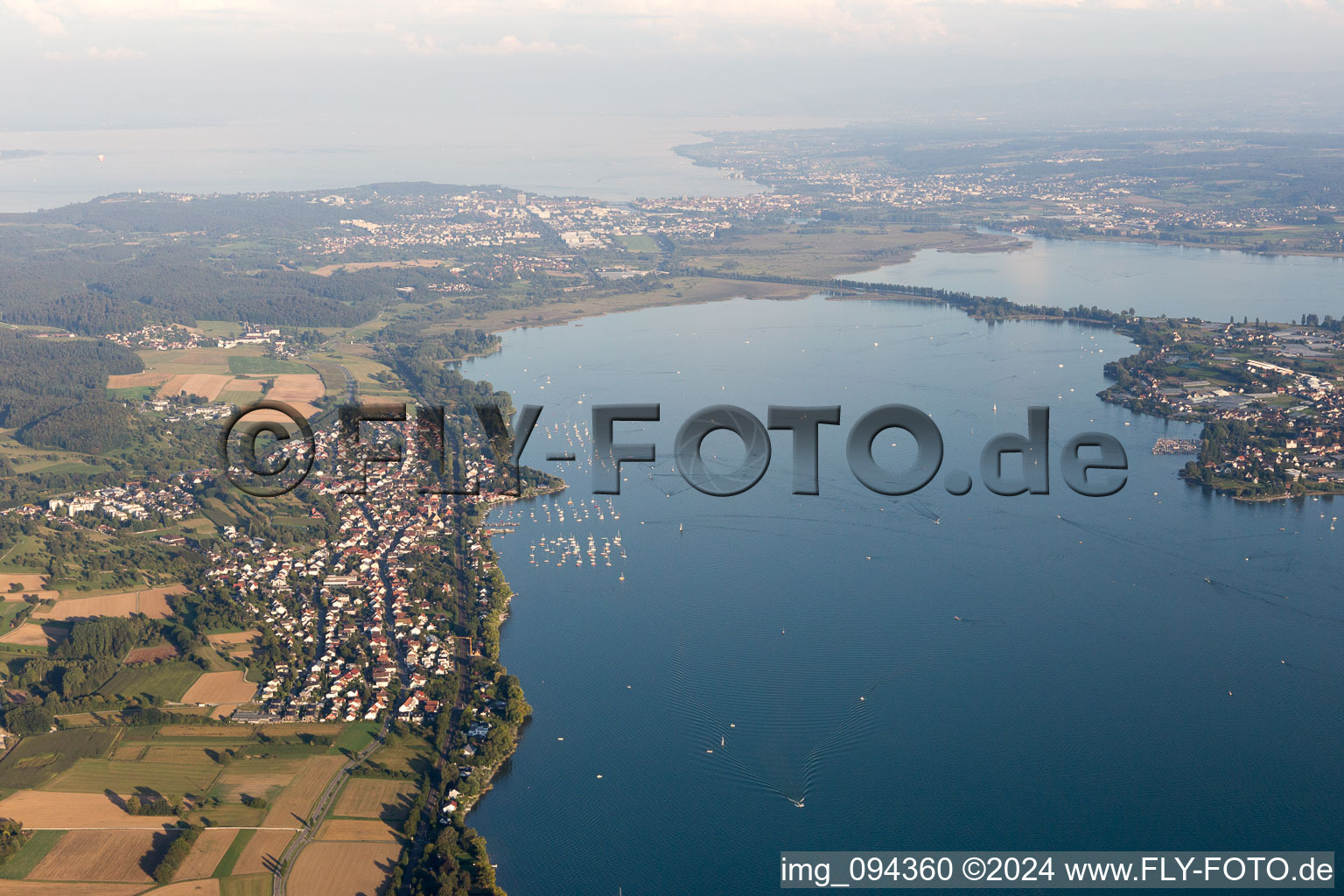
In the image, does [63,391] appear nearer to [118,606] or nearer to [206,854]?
[118,606]

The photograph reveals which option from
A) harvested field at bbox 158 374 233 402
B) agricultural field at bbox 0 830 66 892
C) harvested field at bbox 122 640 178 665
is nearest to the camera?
agricultural field at bbox 0 830 66 892

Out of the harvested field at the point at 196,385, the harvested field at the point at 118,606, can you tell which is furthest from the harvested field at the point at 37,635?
the harvested field at the point at 196,385

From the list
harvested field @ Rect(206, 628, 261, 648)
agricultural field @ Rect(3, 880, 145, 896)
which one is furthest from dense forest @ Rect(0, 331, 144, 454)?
agricultural field @ Rect(3, 880, 145, 896)

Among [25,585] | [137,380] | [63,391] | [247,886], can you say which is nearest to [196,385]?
[137,380]

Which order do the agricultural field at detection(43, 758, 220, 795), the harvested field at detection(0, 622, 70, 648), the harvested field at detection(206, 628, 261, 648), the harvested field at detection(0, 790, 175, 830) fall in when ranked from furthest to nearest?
1. the harvested field at detection(0, 622, 70, 648)
2. the harvested field at detection(206, 628, 261, 648)
3. the agricultural field at detection(43, 758, 220, 795)
4. the harvested field at detection(0, 790, 175, 830)

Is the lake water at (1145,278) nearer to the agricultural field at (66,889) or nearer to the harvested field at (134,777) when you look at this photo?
the harvested field at (134,777)

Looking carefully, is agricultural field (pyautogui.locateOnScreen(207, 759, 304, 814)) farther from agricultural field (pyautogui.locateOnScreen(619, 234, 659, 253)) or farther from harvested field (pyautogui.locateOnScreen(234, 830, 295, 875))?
agricultural field (pyautogui.locateOnScreen(619, 234, 659, 253))
